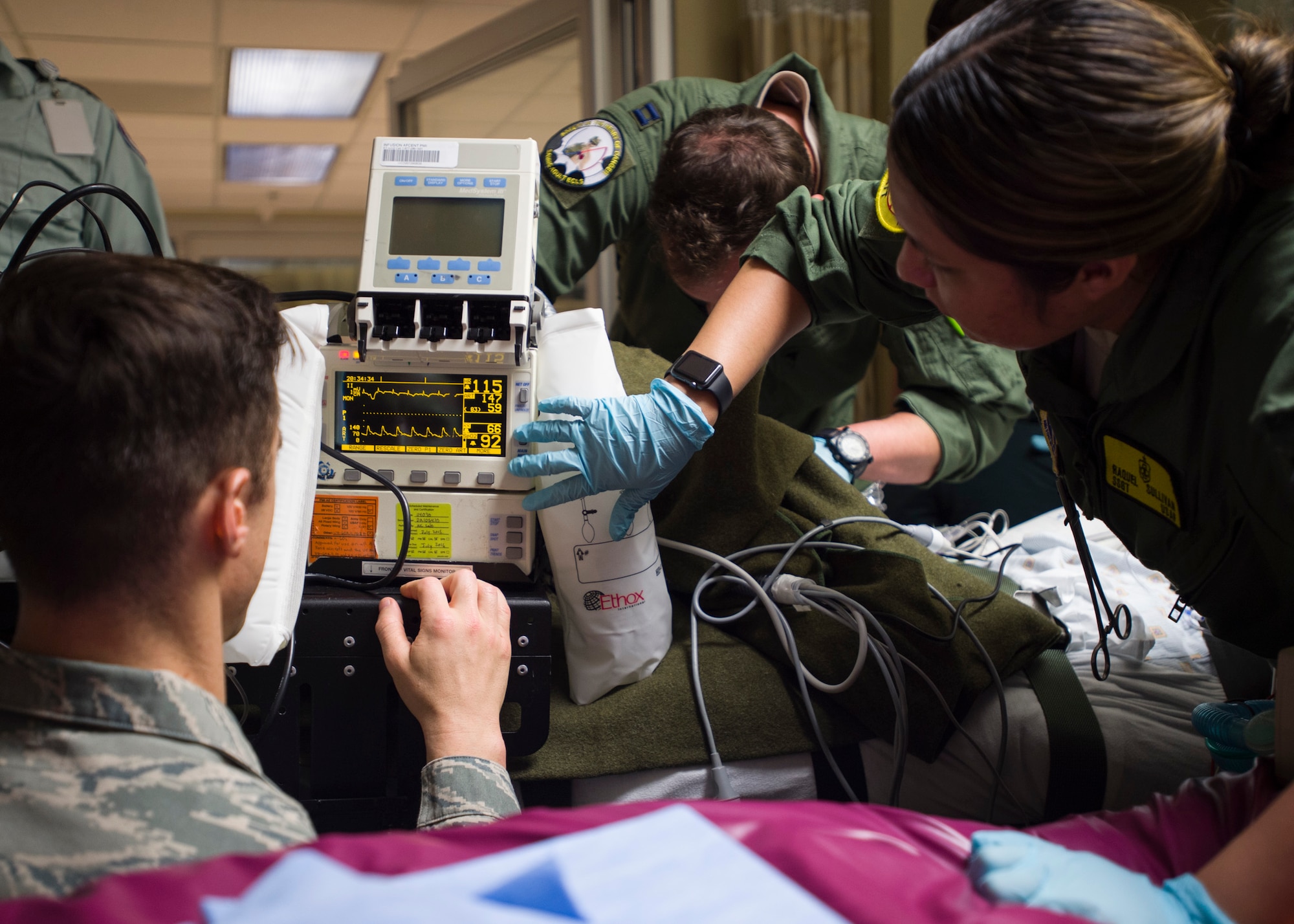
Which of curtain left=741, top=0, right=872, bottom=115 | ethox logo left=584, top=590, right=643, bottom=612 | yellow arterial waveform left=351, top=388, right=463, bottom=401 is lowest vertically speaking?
ethox logo left=584, top=590, right=643, bottom=612

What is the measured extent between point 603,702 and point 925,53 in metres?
0.80

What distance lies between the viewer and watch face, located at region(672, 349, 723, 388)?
1198 mm

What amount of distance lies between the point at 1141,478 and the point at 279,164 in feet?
21.8

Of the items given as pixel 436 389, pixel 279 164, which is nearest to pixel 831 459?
pixel 436 389

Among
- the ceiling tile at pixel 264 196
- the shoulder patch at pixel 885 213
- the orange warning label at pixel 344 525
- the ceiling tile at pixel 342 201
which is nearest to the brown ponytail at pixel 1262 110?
the shoulder patch at pixel 885 213

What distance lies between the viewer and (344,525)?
1094 mm

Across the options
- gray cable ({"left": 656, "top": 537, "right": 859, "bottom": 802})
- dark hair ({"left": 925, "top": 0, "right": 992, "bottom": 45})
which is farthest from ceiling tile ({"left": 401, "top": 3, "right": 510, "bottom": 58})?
gray cable ({"left": 656, "top": 537, "right": 859, "bottom": 802})

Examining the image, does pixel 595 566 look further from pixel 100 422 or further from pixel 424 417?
pixel 100 422

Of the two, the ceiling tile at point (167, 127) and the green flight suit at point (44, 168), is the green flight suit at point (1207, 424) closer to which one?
the green flight suit at point (44, 168)

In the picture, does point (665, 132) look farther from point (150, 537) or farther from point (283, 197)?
point (283, 197)

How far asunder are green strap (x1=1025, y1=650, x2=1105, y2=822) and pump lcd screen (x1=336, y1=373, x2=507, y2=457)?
2.42 ft

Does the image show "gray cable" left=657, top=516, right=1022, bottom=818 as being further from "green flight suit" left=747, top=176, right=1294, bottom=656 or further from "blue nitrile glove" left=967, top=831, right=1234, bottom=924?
"blue nitrile glove" left=967, top=831, right=1234, bottom=924

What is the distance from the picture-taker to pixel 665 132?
2.07m

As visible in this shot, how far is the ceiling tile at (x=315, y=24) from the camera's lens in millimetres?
3973
